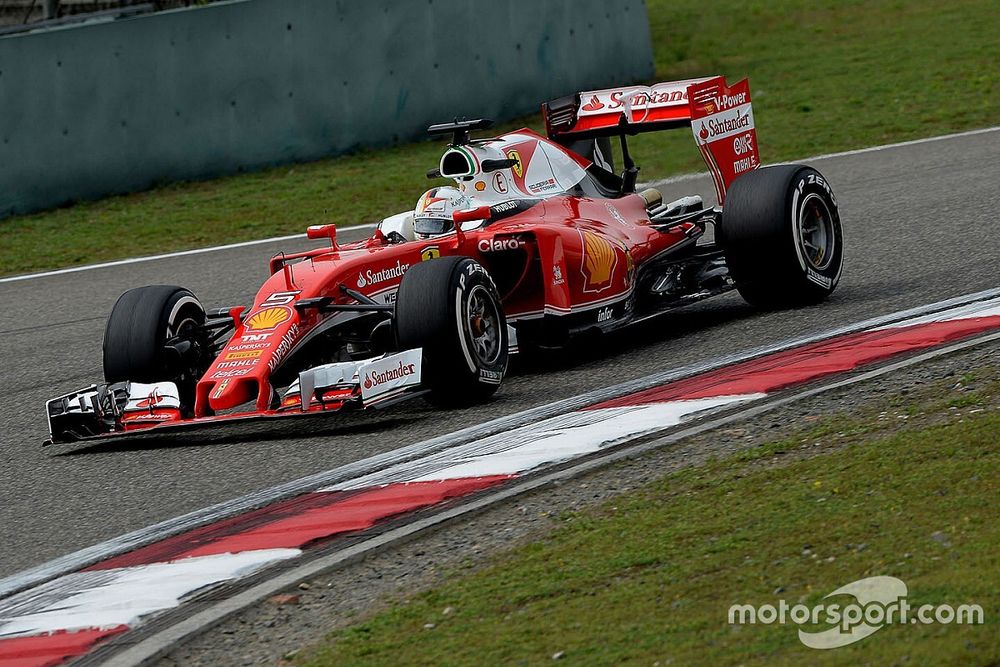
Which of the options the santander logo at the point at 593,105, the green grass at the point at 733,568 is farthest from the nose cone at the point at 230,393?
the santander logo at the point at 593,105

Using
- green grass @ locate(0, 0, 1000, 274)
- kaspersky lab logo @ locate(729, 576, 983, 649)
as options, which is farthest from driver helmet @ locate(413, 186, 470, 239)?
green grass @ locate(0, 0, 1000, 274)

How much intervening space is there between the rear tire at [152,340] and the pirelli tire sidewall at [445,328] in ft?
3.97

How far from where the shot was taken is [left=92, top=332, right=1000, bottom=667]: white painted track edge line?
452 centimetres

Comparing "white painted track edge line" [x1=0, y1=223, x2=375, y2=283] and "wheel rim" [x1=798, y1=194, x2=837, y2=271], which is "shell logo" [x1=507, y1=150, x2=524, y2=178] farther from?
"white painted track edge line" [x1=0, y1=223, x2=375, y2=283]

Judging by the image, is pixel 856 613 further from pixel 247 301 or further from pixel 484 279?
pixel 247 301

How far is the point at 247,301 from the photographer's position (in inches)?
432

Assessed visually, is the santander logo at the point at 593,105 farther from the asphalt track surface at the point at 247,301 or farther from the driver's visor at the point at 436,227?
the driver's visor at the point at 436,227

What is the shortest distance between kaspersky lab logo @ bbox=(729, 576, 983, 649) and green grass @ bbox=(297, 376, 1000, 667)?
3 cm

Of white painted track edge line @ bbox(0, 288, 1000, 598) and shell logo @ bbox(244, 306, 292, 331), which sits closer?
white painted track edge line @ bbox(0, 288, 1000, 598)

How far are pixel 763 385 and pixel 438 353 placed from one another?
1.42m

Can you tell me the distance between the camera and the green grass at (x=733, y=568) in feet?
12.8

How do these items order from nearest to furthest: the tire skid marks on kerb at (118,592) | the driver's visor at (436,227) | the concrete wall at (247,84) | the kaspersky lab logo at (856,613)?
1. the kaspersky lab logo at (856,613)
2. the tire skid marks on kerb at (118,592)
3. the driver's visor at (436,227)
4. the concrete wall at (247,84)

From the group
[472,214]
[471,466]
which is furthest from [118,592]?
[472,214]

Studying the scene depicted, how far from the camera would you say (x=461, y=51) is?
17438mm
